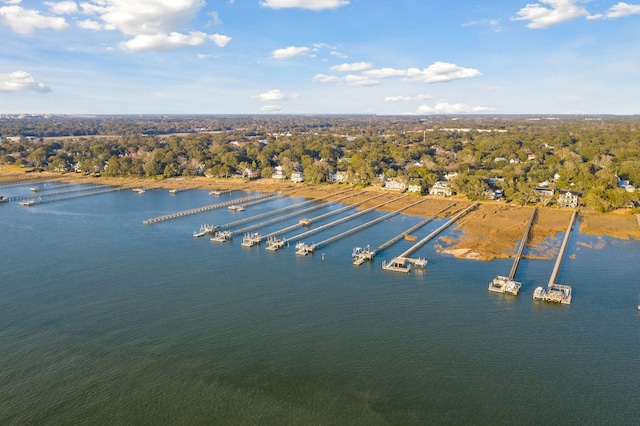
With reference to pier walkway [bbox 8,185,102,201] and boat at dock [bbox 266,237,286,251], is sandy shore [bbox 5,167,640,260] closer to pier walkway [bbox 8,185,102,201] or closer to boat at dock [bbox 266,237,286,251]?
pier walkway [bbox 8,185,102,201]

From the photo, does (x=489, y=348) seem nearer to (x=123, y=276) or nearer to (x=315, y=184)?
(x=123, y=276)

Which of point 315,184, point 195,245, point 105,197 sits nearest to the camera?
point 195,245

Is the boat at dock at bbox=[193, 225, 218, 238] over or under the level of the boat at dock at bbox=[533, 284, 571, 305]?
over

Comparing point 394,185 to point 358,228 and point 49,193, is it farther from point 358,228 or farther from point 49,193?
point 49,193

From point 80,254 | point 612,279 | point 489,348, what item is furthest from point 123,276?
point 612,279

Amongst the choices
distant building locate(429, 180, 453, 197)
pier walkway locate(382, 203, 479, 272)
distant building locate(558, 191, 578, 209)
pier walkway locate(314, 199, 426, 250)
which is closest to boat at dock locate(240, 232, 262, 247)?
pier walkway locate(314, 199, 426, 250)

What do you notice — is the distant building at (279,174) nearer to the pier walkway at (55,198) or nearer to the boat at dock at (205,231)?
the pier walkway at (55,198)

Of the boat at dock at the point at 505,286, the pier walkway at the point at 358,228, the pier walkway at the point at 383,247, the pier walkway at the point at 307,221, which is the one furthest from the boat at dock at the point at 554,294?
the pier walkway at the point at 307,221
